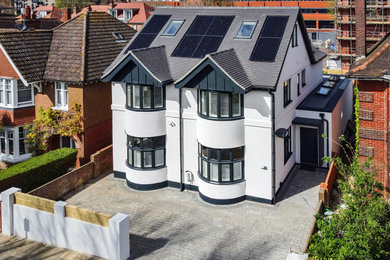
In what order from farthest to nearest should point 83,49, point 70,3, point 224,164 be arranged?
point 70,3
point 83,49
point 224,164

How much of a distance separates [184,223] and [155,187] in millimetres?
4044

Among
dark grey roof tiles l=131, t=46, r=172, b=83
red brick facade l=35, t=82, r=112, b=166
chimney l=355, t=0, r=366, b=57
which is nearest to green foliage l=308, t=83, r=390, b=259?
chimney l=355, t=0, r=366, b=57

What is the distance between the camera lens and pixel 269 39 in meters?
22.2

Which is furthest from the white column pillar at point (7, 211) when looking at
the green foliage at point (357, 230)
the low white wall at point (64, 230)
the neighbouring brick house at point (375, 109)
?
the neighbouring brick house at point (375, 109)

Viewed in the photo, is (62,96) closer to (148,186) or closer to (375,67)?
(148,186)

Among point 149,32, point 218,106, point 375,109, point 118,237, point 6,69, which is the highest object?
point 149,32

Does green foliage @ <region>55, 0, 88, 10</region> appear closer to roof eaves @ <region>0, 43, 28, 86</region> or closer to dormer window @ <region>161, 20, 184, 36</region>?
roof eaves @ <region>0, 43, 28, 86</region>

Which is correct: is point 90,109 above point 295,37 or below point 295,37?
below

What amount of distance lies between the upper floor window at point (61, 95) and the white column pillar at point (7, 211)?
8614mm

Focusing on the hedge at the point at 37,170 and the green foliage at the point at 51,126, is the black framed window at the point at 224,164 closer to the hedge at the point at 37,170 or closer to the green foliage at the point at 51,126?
the hedge at the point at 37,170

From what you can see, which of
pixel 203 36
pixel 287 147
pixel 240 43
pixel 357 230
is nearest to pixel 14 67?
pixel 203 36

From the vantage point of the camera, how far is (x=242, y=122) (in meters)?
21.0

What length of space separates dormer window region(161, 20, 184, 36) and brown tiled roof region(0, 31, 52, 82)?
816cm

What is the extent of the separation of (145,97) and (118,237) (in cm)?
832
